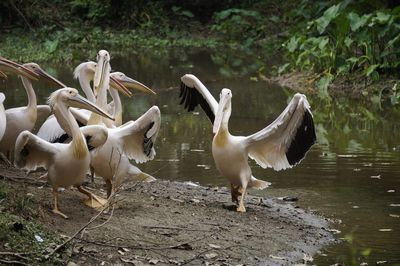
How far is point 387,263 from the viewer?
6.46 metres

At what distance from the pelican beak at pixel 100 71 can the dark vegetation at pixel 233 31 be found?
727 cm

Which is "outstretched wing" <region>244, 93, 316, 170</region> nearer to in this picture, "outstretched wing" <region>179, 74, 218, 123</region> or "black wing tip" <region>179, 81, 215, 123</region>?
"outstretched wing" <region>179, 74, 218, 123</region>

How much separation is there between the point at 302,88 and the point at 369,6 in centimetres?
268

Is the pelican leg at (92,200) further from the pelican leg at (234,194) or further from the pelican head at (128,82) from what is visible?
the pelican head at (128,82)

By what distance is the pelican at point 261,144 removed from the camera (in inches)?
314

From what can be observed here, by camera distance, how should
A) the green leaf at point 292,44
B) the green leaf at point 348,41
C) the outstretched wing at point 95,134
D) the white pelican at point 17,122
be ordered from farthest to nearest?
the green leaf at point 292,44 → the green leaf at point 348,41 → the white pelican at point 17,122 → the outstretched wing at point 95,134

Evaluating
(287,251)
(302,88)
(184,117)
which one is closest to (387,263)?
(287,251)

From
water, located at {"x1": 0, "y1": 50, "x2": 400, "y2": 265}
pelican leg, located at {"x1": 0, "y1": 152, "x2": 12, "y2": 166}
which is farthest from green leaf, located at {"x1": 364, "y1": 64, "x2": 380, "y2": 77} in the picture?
pelican leg, located at {"x1": 0, "y1": 152, "x2": 12, "y2": 166}

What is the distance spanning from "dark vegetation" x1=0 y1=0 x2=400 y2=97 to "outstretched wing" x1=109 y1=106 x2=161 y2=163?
7.85 meters

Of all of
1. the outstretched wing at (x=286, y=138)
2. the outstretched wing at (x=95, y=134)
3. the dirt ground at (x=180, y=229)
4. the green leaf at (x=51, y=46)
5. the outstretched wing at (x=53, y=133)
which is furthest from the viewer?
the green leaf at (x=51, y=46)

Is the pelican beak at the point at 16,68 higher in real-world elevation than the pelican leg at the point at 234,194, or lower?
higher

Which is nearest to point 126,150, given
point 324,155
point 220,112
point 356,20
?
point 220,112

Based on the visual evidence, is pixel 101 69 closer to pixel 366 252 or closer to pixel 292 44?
pixel 366 252

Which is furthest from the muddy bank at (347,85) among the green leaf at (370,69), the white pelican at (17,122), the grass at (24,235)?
the grass at (24,235)
